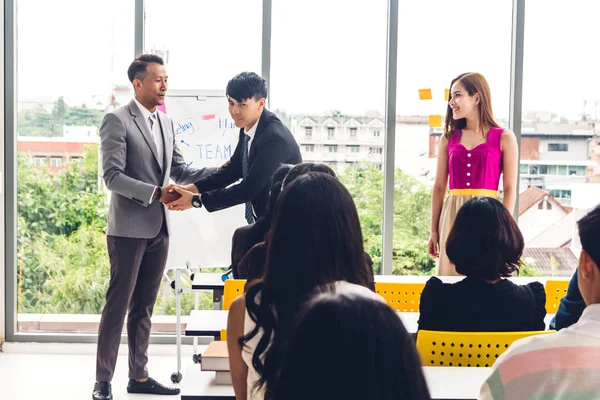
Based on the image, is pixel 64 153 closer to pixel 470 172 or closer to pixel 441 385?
pixel 470 172

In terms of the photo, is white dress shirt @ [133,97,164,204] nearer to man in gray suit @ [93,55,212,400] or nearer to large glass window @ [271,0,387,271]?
man in gray suit @ [93,55,212,400]

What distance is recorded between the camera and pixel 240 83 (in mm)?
3592

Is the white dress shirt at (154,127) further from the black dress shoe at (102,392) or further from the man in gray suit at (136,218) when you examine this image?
the black dress shoe at (102,392)

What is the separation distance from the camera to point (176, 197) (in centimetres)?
383

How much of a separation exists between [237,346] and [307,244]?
1.25 feet

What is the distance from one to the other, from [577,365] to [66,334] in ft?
13.8

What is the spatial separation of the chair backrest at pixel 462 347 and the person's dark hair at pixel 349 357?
3.62 ft

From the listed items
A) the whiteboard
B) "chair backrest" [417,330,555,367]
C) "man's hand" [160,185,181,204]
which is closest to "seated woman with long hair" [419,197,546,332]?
"chair backrest" [417,330,555,367]

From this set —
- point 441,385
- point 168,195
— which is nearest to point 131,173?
point 168,195

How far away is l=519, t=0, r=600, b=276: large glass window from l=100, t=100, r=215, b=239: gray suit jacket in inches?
98.2

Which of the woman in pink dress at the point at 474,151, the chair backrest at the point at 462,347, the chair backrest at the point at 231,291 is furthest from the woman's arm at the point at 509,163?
the chair backrest at the point at 462,347

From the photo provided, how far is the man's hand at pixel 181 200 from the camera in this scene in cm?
382

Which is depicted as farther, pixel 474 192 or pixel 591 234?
pixel 474 192

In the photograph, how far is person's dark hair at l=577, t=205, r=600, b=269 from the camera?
1.32 metres
